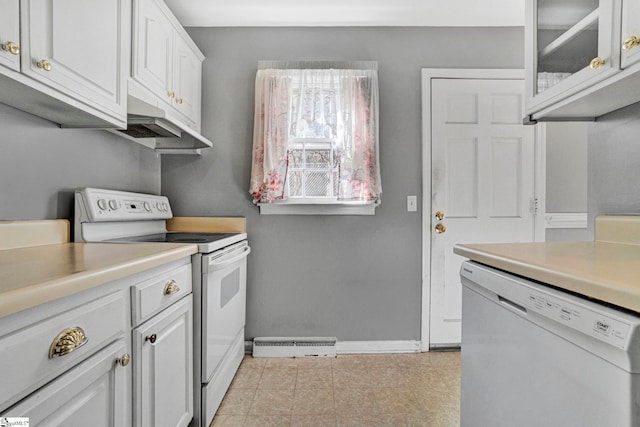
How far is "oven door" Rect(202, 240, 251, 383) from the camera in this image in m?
1.56

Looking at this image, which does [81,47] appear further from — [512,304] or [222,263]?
[512,304]

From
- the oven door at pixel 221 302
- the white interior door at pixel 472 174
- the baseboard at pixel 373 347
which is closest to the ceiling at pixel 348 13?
the white interior door at pixel 472 174

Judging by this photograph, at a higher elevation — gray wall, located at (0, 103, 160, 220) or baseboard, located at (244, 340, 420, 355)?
gray wall, located at (0, 103, 160, 220)

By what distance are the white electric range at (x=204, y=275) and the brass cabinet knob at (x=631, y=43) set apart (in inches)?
67.1

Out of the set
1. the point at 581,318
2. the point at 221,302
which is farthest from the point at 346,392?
the point at 581,318

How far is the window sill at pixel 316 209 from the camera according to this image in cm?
244

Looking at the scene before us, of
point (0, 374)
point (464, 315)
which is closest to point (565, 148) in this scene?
point (464, 315)

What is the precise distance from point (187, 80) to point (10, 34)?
4.29 feet

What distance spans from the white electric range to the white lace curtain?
56cm

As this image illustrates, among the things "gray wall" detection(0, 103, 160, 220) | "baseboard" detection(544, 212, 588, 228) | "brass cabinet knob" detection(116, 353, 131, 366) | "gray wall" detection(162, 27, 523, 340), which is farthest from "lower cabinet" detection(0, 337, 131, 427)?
"baseboard" detection(544, 212, 588, 228)

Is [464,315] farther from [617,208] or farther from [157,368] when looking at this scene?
[157,368]

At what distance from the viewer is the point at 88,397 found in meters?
0.84

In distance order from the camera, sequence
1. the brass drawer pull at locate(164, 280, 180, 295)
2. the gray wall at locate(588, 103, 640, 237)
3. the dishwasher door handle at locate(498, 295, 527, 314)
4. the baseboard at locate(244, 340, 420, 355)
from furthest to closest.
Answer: the baseboard at locate(244, 340, 420, 355)
the gray wall at locate(588, 103, 640, 237)
the brass drawer pull at locate(164, 280, 180, 295)
the dishwasher door handle at locate(498, 295, 527, 314)

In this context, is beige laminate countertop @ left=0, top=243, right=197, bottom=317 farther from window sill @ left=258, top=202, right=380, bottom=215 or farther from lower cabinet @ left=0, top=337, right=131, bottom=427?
window sill @ left=258, top=202, right=380, bottom=215
